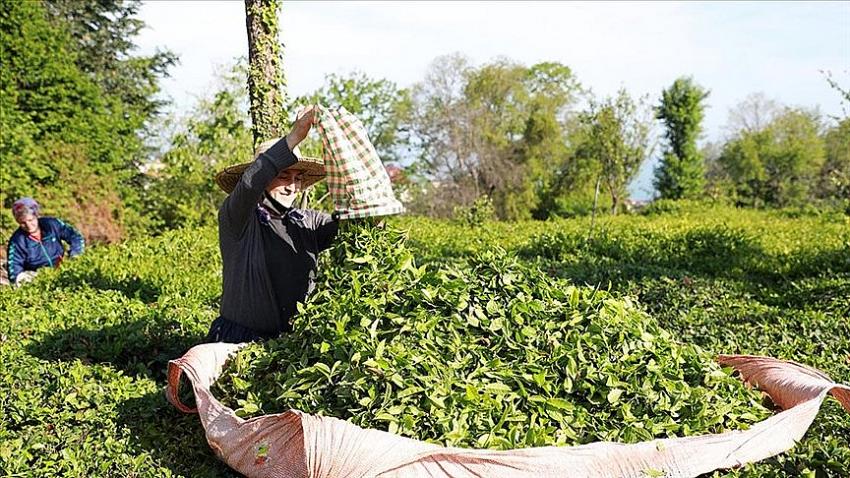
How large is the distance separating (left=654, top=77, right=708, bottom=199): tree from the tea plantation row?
15.6m

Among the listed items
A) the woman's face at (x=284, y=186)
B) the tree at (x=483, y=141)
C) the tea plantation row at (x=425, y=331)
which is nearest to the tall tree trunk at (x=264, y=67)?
the tea plantation row at (x=425, y=331)

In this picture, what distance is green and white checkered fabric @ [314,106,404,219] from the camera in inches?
122

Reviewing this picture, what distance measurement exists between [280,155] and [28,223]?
5.36 meters

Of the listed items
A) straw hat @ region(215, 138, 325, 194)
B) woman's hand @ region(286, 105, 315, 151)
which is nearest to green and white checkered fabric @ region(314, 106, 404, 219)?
woman's hand @ region(286, 105, 315, 151)

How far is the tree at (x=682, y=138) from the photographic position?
80.2 feet

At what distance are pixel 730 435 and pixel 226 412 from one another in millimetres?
1915

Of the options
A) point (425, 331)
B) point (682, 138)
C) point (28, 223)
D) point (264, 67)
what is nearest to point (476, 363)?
point (425, 331)

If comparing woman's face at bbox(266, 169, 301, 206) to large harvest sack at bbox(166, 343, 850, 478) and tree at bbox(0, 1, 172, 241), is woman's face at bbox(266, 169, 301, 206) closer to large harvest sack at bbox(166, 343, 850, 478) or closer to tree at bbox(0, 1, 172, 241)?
large harvest sack at bbox(166, 343, 850, 478)

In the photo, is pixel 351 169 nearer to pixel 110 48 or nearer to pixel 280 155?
pixel 280 155

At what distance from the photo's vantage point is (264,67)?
5926 millimetres

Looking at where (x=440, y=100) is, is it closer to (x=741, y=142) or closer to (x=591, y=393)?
(x=741, y=142)

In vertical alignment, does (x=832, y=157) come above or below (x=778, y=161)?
above

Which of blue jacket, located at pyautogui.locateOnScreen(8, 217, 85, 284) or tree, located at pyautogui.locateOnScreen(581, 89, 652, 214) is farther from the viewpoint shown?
tree, located at pyautogui.locateOnScreen(581, 89, 652, 214)

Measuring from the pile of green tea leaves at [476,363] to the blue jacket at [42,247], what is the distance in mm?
5212
